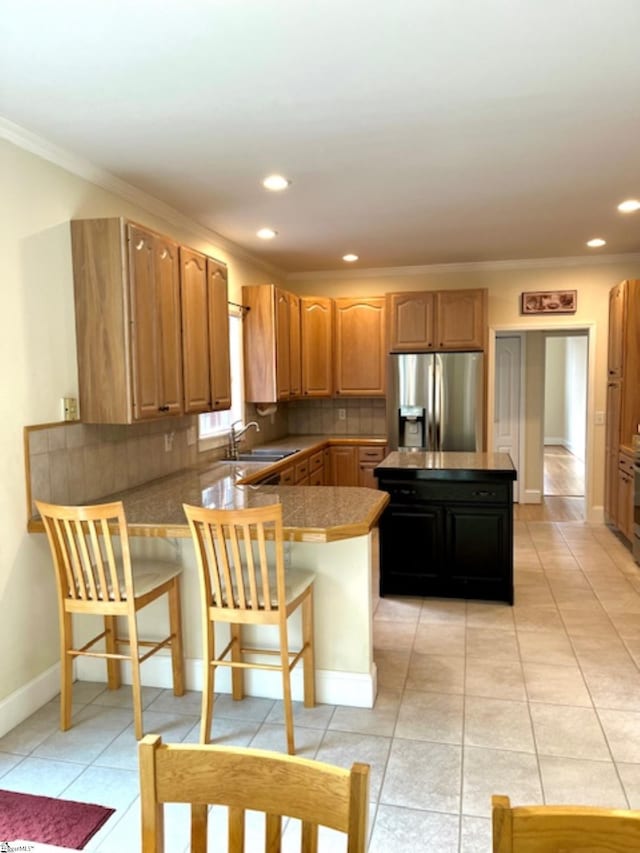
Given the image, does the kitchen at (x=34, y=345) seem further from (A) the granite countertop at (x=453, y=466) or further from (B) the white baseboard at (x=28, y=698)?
(A) the granite countertop at (x=453, y=466)

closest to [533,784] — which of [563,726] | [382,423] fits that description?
[563,726]

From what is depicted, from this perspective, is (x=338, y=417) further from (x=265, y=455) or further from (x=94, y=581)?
(x=94, y=581)

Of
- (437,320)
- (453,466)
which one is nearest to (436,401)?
(437,320)

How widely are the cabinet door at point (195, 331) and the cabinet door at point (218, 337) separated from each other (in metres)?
0.06

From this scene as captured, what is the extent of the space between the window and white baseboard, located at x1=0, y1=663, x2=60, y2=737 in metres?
2.09

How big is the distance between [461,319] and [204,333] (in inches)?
113

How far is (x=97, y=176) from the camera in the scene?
10.5 ft

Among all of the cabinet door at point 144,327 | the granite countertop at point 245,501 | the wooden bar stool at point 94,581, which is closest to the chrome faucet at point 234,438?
the granite countertop at point 245,501

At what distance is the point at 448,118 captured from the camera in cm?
264

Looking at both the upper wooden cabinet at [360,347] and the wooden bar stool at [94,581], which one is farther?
Result: the upper wooden cabinet at [360,347]

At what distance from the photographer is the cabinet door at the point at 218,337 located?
3938mm

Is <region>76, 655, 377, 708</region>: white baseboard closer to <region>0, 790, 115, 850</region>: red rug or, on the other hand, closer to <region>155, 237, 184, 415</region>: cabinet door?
<region>0, 790, 115, 850</region>: red rug

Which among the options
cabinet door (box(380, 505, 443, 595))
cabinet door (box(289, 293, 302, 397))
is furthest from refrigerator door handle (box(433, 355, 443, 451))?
cabinet door (box(380, 505, 443, 595))

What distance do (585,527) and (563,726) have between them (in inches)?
146
